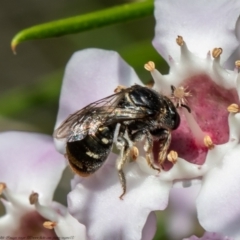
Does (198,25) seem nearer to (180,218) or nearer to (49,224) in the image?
(49,224)

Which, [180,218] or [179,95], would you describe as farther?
[180,218]

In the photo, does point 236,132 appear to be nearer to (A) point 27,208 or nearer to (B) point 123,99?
(B) point 123,99

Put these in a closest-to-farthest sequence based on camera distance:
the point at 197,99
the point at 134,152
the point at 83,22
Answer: the point at 134,152 < the point at 197,99 < the point at 83,22

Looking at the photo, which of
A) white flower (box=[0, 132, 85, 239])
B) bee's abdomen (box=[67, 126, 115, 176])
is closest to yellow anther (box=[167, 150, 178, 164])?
bee's abdomen (box=[67, 126, 115, 176])

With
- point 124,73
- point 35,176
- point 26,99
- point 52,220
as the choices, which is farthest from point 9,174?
point 26,99

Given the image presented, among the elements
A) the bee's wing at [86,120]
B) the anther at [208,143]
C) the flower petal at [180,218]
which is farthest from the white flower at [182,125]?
the flower petal at [180,218]

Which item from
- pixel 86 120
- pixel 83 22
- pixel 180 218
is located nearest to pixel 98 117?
pixel 86 120
